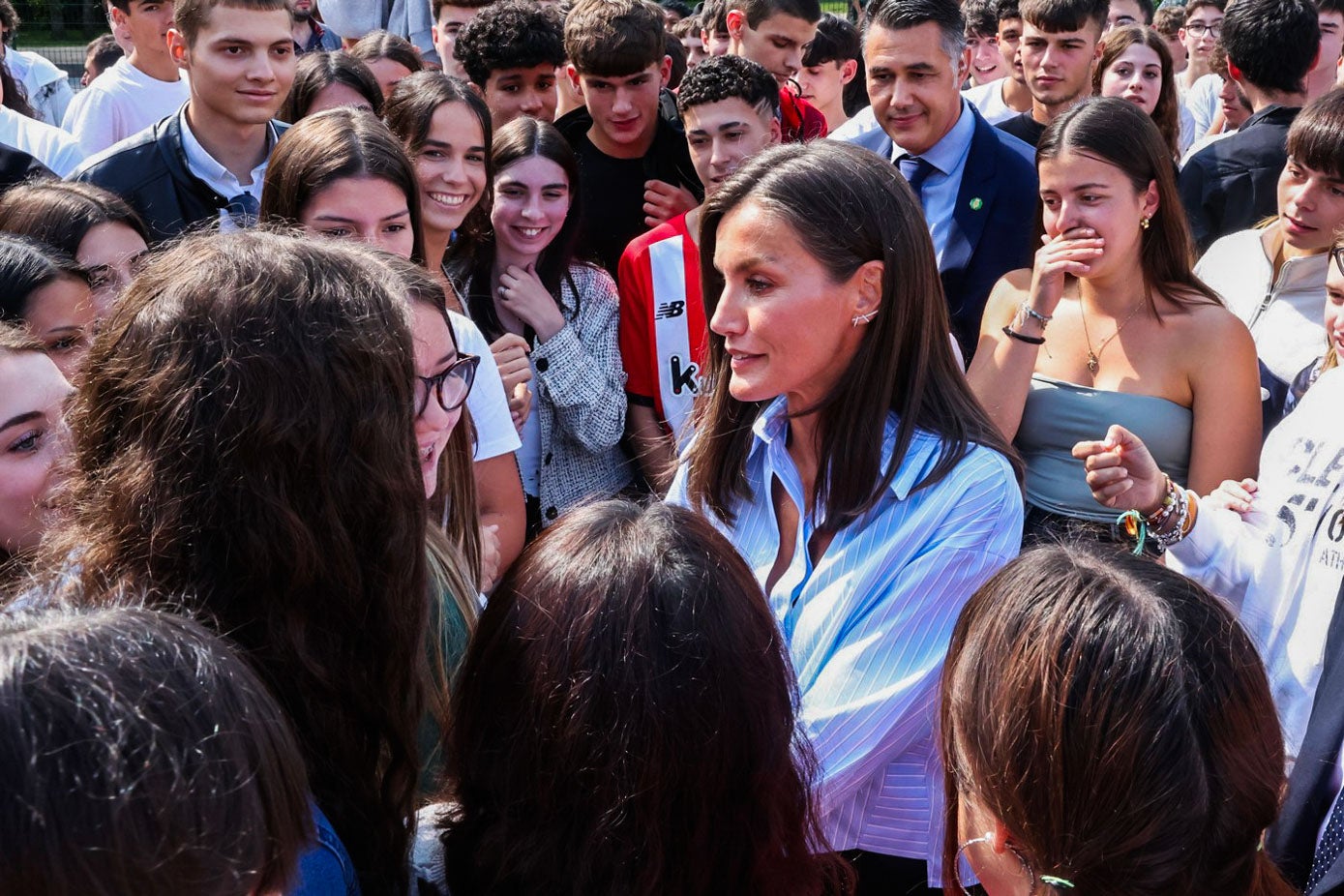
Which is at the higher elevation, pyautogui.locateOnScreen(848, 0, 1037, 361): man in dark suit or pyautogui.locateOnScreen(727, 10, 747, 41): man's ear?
pyautogui.locateOnScreen(727, 10, 747, 41): man's ear

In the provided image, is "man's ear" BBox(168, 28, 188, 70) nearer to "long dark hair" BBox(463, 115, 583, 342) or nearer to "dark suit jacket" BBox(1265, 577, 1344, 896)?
"long dark hair" BBox(463, 115, 583, 342)

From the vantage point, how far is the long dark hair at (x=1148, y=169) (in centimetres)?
338

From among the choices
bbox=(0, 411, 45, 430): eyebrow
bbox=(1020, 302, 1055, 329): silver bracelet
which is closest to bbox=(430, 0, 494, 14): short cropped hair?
bbox=(1020, 302, 1055, 329): silver bracelet

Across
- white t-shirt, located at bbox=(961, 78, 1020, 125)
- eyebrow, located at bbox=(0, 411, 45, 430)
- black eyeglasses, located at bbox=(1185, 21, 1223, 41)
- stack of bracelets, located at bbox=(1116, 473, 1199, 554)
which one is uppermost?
eyebrow, located at bbox=(0, 411, 45, 430)

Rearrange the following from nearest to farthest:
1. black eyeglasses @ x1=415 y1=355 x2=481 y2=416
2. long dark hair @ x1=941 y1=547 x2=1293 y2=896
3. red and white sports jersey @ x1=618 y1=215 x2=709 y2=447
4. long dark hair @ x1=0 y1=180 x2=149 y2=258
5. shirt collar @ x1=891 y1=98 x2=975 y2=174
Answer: long dark hair @ x1=941 y1=547 x2=1293 y2=896
black eyeglasses @ x1=415 y1=355 x2=481 y2=416
long dark hair @ x1=0 y1=180 x2=149 y2=258
red and white sports jersey @ x1=618 y1=215 x2=709 y2=447
shirt collar @ x1=891 y1=98 x2=975 y2=174

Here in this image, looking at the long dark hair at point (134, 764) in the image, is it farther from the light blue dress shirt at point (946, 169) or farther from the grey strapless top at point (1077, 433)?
the light blue dress shirt at point (946, 169)

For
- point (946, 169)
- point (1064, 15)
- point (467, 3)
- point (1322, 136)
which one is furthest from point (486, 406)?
point (1064, 15)

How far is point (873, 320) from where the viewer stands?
89.7 inches

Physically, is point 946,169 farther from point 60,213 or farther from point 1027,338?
point 60,213

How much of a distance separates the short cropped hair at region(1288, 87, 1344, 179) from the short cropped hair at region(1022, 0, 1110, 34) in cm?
226

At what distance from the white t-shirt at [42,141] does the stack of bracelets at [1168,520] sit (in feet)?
13.3

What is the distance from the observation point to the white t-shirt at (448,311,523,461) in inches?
116

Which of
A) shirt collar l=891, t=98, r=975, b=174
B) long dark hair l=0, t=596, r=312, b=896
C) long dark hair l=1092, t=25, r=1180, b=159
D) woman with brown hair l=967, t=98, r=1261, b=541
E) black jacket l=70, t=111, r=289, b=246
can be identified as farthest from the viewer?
long dark hair l=1092, t=25, r=1180, b=159

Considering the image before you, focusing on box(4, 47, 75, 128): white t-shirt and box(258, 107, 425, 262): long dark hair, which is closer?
box(258, 107, 425, 262): long dark hair
